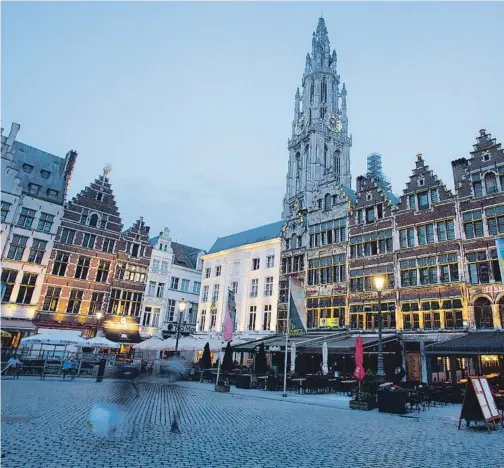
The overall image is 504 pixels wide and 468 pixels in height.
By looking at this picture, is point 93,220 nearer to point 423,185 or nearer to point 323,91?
point 423,185

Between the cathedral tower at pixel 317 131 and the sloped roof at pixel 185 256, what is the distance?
2978cm

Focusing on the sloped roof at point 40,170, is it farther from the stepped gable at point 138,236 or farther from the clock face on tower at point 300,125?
the clock face on tower at point 300,125

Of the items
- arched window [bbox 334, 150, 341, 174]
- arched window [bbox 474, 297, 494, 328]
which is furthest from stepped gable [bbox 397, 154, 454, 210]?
arched window [bbox 334, 150, 341, 174]

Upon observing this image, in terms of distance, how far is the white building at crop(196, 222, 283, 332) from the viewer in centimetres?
3728

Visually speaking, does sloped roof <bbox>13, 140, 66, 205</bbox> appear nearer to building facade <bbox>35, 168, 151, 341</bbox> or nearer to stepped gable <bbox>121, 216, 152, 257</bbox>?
building facade <bbox>35, 168, 151, 341</bbox>

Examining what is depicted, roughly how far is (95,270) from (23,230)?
7.48 meters

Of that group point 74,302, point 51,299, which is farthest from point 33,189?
point 74,302

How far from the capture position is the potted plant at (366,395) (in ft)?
47.5

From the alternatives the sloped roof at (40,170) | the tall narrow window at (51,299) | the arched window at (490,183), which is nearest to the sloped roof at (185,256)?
the tall narrow window at (51,299)

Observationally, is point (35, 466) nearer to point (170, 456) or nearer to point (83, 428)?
point (170, 456)

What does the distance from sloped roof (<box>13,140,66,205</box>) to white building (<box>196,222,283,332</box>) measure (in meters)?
17.7

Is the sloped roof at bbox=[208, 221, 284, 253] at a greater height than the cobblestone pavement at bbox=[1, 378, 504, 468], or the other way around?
the sloped roof at bbox=[208, 221, 284, 253]

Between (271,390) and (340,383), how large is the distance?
12.8 feet

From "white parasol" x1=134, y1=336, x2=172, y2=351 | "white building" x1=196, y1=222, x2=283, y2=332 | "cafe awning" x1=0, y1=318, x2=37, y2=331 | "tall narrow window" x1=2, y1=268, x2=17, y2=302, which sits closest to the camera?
"white parasol" x1=134, y1=336, x2=172, y2=351
